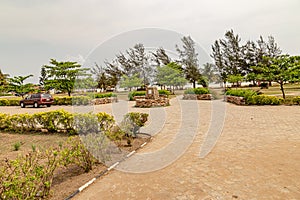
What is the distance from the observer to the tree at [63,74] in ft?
90.9

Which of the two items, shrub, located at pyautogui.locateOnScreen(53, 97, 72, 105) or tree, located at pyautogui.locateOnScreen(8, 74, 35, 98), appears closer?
shrub, located at pyautogui.locateOnScreen(53, 97, 72, 105)

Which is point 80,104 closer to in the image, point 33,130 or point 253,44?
point 33,130

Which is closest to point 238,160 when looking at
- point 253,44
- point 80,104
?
point 80,104

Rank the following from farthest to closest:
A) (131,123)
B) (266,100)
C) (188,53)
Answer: (266,100) → (188,53) → (131,123)

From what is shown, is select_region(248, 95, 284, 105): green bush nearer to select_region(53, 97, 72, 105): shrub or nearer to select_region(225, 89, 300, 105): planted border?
select_region(225, 89, 300, 105): planted border

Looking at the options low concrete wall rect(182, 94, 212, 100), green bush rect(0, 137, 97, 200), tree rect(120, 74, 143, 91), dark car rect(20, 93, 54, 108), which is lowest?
green bush rect(0, 137, 97, 200)

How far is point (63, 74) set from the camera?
2819 cm

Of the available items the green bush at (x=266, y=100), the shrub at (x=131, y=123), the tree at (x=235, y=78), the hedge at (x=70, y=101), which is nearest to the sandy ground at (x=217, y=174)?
the shrub at (x=131, y=123)

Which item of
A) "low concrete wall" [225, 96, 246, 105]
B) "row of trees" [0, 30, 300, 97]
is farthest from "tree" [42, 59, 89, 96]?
"low concrete wall" [225, 96, 246, 105]

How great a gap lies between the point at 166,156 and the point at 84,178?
6.55ft

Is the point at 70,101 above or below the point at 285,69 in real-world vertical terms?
below

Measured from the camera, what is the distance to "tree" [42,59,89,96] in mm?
27692

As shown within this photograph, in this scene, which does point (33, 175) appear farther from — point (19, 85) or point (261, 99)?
point (19, 85)

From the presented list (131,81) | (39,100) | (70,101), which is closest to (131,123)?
(131,81)
